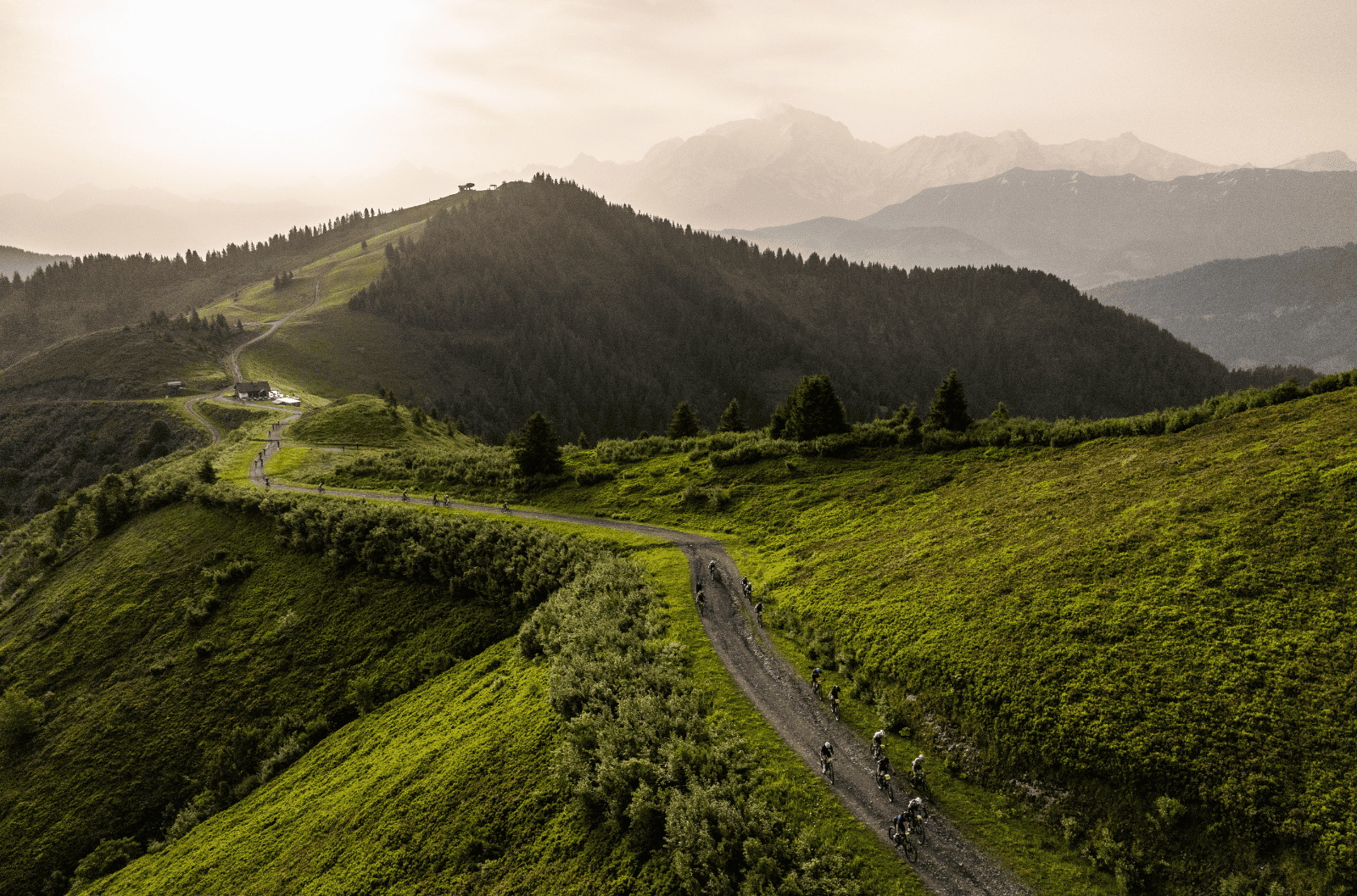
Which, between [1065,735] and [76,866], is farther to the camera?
[76,866]

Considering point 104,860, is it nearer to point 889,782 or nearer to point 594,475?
point 594,475

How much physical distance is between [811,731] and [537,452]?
4971cm

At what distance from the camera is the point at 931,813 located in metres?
22.1

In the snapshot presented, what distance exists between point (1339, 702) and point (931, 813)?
557 inches

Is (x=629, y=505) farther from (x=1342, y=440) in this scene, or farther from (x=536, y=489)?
(x=1342, y=440)

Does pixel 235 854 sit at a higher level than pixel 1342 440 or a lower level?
lower

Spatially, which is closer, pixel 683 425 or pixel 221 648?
pixel 221 648

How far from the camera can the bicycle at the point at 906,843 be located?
20156 mm

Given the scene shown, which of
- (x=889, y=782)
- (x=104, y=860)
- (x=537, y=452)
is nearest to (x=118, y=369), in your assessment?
(x=537, y=452)

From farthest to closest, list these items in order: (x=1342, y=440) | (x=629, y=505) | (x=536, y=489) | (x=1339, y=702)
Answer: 1. (x=536, y=489)
2. (x=629, y=505)
3. (x=1342, y=440)
4. (x=1339, y=702)

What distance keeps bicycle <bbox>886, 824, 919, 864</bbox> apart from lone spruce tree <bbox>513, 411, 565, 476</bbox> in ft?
178

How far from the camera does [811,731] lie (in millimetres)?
26625

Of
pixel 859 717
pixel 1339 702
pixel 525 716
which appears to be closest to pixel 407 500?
pixel 525 716

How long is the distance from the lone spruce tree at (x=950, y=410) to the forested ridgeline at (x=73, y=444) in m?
135
